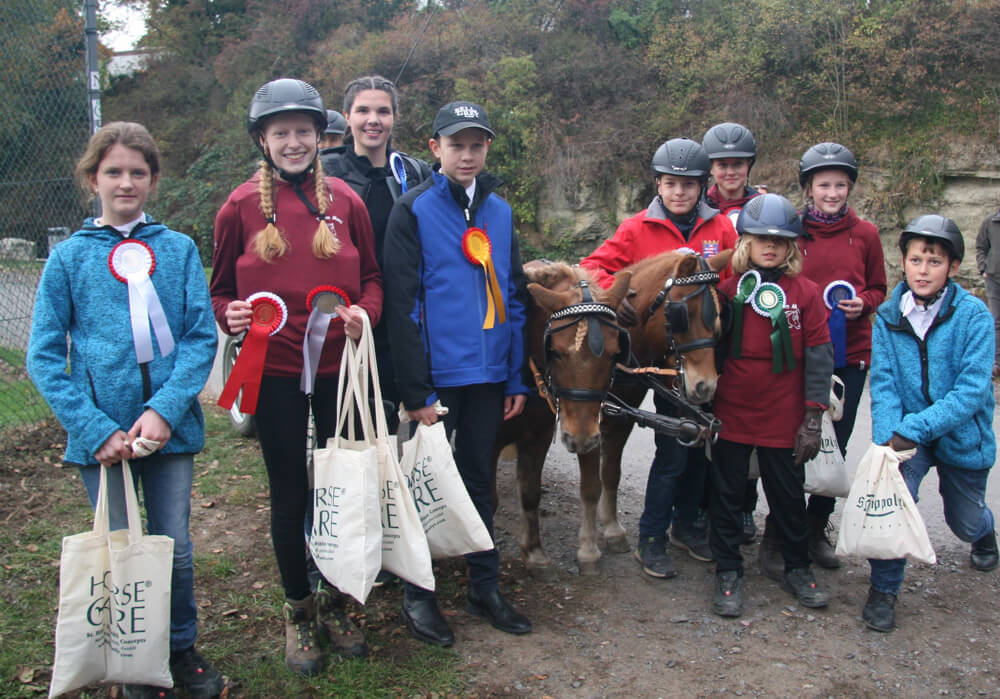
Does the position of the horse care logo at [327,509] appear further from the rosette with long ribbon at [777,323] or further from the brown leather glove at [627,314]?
the rosette with long ribbon at [777,323]

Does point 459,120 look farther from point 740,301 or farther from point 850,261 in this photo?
point 850,261

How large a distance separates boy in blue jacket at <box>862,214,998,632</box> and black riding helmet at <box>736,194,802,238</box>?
0.53 metres

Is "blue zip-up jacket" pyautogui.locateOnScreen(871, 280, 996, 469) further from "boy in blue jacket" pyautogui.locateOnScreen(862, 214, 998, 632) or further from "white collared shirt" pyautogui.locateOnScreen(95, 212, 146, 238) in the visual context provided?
"white collared shirt" pyautogui.locateOnScreen(95, 212, 146, 238)

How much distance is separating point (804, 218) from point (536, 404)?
1846 millimetres

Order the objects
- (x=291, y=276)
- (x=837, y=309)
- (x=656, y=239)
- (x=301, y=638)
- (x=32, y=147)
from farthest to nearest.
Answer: (x=32, y=147), (x=656, y=239), (x=837, y=309), (x=301, y=638), (x=291, y=276)

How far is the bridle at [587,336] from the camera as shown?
3.51 meters

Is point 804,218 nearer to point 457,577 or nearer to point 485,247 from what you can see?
point 485,247

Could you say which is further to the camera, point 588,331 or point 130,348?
point 588,331

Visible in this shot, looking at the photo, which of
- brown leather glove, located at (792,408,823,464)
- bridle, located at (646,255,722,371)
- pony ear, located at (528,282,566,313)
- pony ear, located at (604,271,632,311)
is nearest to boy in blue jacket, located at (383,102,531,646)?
pony ear, located at (528,282,566,313)

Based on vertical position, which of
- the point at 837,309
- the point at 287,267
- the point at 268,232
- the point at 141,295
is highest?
the point at 268,232

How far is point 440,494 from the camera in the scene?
10.8ft

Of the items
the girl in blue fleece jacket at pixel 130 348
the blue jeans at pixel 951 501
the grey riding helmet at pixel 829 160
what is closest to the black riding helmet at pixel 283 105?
the girl in blue fleece jacket at pixel 130 348

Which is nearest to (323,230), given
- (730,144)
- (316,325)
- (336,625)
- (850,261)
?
(316,325)

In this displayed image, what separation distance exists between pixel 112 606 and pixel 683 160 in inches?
133
